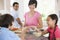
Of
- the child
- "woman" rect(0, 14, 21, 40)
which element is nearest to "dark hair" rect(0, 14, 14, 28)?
"woman" rect(0, 14, 21, 40)

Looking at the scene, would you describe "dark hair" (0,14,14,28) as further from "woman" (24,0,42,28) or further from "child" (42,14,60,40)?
"woman" (24,0,42,28)

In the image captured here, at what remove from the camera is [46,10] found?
4.21 metres

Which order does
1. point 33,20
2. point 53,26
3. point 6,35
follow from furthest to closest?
point 33,20, point 53,26, point 6,35

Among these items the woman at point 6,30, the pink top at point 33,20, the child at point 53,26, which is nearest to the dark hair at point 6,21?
the woman at point 6,30

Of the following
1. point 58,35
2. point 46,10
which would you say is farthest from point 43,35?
point 46,10

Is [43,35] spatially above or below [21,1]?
below

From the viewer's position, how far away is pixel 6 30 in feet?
5.49

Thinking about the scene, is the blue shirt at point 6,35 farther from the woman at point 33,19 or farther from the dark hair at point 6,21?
the woman at point 33,19

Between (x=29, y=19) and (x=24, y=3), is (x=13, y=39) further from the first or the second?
(x=24, y=3)

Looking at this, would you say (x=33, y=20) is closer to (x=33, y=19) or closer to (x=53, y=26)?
(x=33, y=19)

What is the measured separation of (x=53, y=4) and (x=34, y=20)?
5.45ft

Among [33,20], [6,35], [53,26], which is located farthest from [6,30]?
[33,20]

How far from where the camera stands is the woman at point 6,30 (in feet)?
5.47

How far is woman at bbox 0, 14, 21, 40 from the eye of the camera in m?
1.67
